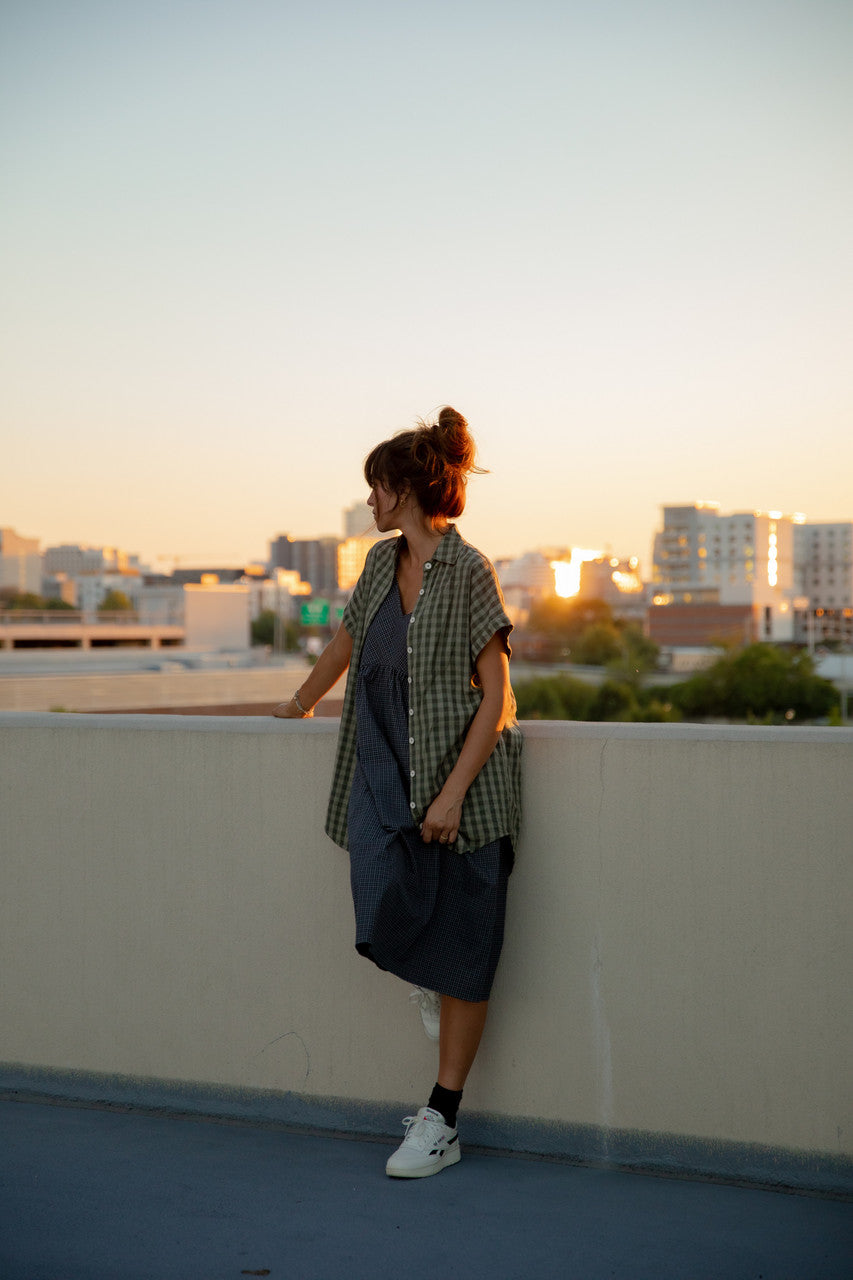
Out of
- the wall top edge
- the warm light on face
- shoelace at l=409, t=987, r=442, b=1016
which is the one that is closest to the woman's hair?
the wall top edge

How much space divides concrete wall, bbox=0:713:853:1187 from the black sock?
6.7 inches

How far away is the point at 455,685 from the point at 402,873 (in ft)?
1.45

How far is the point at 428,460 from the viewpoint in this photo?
117 inches

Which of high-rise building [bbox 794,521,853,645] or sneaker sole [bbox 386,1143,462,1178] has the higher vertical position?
high-rise building [bbox 794,521,853,645]

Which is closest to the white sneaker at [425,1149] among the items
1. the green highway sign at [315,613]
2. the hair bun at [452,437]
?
the hair bun at [452,437]

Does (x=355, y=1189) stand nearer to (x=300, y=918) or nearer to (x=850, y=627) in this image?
(x=300, y=918)

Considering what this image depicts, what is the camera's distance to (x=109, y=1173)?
9.61 ft

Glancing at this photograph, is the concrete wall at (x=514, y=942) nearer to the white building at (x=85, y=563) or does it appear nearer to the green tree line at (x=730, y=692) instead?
the green tree line at (x=730, y=692)

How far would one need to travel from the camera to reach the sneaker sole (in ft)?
9.45

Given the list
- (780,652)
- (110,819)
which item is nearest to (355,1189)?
(110,819)

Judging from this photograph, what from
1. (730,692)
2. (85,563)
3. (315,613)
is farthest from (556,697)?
(85,563)

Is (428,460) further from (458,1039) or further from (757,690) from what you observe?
(757,690)

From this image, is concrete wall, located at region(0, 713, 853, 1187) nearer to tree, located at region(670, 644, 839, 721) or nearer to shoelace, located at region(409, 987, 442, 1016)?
shoelace, located at region(409, 987, 442, 1016)

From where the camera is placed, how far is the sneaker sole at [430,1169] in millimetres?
2881
